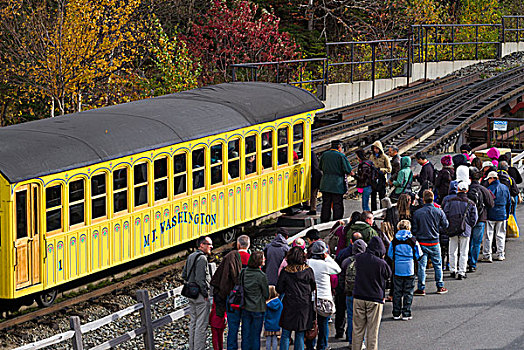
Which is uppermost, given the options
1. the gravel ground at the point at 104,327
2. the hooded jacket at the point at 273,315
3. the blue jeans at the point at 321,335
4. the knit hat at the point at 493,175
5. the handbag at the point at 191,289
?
the knit hat at the point at 493,175

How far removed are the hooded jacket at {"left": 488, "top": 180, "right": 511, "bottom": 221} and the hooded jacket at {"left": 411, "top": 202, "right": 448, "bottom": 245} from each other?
2.20 m

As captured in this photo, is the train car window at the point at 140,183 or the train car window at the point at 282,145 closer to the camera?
the train car window at the point at 140,183

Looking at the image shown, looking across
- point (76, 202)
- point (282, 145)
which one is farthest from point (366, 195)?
point (76, 202)

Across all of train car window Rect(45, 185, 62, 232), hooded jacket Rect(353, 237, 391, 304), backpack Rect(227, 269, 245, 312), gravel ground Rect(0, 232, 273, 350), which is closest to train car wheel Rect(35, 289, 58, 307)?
gravel ground Rect(0, 232, 273, 350)

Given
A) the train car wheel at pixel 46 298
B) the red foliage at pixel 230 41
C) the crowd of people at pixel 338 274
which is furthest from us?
the red foliage at pixel 230 41

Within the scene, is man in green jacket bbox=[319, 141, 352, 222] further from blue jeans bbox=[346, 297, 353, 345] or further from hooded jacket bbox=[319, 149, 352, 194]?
blue jeans bbox=[346, 297, 353, 345]

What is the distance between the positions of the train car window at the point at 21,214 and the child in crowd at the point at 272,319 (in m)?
3.90

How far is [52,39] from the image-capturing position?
977 inches

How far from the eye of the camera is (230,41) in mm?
32781

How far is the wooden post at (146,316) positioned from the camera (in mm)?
11555

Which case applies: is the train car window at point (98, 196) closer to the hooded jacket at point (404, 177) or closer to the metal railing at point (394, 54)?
the hooded jacket at point (404, 177)

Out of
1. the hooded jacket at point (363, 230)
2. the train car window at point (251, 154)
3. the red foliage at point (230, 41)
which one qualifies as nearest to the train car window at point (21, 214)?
the hooded jacket at point (363, 230)

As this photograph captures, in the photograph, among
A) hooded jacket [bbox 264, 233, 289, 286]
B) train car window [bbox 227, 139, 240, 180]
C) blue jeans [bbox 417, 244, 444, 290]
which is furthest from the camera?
train car window [bbox 227, 139, 240, 180]

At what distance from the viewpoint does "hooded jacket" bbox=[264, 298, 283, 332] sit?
11.2m
